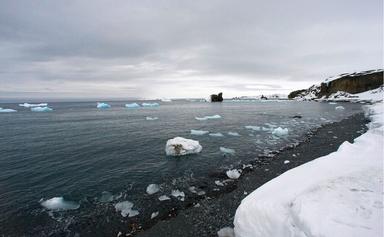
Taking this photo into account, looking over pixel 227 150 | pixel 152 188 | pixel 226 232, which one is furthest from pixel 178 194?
pixel 227 150

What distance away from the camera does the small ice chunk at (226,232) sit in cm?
641

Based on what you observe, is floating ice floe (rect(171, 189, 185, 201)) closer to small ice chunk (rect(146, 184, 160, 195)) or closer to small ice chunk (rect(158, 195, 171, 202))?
small ice chunk (rect(158, 195, 171, 202))

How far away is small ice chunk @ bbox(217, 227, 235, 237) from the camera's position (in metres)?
6.41

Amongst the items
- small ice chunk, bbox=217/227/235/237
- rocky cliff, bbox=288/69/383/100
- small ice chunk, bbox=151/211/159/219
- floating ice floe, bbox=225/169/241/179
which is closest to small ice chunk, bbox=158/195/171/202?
small ice chunk, bbox=151/211/159/219

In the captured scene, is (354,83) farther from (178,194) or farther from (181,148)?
(178,194)

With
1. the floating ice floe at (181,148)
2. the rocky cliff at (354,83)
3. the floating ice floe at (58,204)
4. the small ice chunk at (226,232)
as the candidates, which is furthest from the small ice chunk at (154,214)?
the rocky cliff at (354,83)

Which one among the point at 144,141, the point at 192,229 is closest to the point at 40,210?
the point at 192,229

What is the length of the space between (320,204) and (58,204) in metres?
10.4

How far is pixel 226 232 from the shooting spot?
21.4ft

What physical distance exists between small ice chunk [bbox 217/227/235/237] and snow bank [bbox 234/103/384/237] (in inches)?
38.3

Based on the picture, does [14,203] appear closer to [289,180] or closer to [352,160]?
[289,180]

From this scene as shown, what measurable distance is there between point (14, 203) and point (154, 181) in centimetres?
651

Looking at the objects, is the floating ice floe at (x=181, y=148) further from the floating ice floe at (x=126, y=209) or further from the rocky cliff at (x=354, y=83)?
the rocky cliff at (x=354, y=83)

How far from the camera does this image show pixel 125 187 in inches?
416
